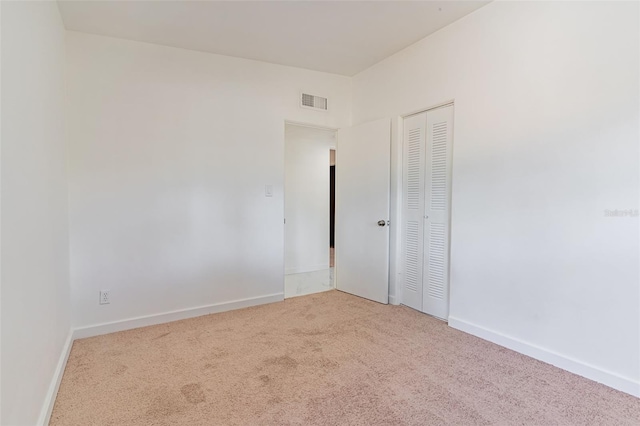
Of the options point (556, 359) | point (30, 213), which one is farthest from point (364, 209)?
point (30, 213)

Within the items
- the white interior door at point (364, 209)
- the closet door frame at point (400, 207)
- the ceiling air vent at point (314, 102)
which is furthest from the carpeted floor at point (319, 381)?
the ceiling air vent at point (314, 102)

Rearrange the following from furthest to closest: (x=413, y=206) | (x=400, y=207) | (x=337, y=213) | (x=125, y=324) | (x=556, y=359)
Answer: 1. (x=337, y=213)
2. (x=400, y=207)
3. (x=413, y=206)
4. (x=125, y=324)
5. (x=556, y=359)

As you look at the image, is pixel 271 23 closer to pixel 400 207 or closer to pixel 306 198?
pixel 400 207

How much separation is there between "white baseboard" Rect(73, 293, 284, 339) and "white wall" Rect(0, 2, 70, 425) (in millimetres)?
561

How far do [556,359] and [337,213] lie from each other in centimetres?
253

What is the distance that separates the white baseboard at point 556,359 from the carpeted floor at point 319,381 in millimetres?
49

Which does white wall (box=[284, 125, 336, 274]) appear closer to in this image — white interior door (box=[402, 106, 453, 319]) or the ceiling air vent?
the ceiling air vent

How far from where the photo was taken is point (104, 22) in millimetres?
2602

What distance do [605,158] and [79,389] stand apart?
3418 mm

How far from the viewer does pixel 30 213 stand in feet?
4.91

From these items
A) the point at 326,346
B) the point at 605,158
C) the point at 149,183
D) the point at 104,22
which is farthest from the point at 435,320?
the point at 104,22

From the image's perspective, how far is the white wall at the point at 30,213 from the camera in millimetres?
1192

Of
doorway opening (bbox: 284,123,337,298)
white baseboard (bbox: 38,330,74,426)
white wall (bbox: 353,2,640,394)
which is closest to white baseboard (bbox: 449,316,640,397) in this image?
white wall (bbox: 353,2,640,394)

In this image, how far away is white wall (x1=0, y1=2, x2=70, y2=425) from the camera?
119 centimetres
